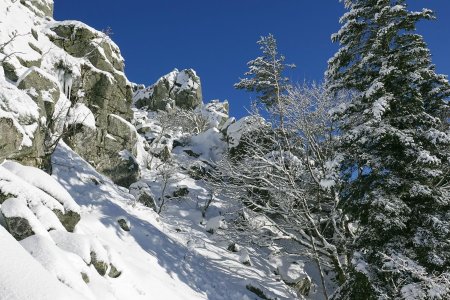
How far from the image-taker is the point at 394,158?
9625 mm

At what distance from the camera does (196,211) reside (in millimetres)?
24719

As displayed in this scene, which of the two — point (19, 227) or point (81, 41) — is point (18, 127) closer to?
point (19, 227)

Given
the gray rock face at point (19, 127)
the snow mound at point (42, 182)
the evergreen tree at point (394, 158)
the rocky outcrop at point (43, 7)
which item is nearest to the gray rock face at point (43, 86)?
the gray rock face at point (19, 127)

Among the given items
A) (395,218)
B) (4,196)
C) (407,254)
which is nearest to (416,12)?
(395,218)

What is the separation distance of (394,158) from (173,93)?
55.5 meters

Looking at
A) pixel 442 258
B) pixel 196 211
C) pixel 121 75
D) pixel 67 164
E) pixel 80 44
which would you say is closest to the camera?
pixel 442 258

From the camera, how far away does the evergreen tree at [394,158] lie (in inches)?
338

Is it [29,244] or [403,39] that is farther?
[403,39]

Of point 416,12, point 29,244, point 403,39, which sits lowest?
point 29,244

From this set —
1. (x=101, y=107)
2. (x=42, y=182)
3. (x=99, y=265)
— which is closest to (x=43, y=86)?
(x=101, y=107)

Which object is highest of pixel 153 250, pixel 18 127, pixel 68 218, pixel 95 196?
pixel 18 127

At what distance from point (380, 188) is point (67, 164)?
16.6 metres

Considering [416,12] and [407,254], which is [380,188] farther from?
[416,12]

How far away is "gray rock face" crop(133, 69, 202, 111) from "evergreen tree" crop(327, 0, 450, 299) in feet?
166
